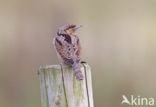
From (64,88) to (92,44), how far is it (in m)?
3.67

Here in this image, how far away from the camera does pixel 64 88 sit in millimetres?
2467

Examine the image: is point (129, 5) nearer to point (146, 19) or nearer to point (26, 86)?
point (146, 19)

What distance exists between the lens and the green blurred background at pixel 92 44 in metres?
5.57

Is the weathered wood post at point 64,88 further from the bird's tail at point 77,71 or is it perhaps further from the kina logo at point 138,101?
the kina logo at point 138,101

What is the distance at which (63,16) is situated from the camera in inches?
248

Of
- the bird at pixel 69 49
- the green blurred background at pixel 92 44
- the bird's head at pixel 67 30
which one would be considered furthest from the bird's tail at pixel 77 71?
the green blurred background at pixel 92 44

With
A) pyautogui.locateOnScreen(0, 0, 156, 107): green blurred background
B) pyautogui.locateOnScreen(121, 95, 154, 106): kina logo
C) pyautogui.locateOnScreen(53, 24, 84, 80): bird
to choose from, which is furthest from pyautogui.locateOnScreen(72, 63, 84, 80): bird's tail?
pyautogui.locateOnScreen(0, 0, 156, 107): green blurred background

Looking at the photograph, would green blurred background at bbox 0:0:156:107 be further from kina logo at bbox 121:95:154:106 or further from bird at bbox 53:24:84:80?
bird at bbox 53:24:84:80

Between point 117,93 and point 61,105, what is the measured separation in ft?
10.2

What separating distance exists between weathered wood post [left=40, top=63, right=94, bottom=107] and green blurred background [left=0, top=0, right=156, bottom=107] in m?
2.88

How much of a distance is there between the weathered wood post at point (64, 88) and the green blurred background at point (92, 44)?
2.88 metres

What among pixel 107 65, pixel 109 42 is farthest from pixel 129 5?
pixel 107 65

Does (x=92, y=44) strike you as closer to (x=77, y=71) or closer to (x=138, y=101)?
(x=138, y=101)

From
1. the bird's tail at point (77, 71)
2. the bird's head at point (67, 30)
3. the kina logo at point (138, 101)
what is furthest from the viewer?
the kina logo at point (138, 101)
